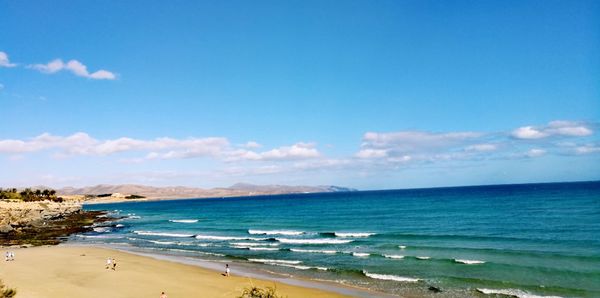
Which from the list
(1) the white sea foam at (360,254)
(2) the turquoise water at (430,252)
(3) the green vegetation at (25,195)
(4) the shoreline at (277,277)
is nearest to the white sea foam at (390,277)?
(2) the turquoise water at (430,252)

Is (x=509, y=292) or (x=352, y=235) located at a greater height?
(x=509, y=292)

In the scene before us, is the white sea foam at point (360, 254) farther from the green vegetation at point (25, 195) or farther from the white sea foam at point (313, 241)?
the green vegetation at point (25, 195)

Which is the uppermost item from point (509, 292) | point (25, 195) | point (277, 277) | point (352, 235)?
point (25, 195)

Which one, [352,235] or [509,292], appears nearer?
[509,292]

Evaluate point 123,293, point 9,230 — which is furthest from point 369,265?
point 9,230

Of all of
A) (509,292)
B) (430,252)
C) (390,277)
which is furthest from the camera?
(430,252)

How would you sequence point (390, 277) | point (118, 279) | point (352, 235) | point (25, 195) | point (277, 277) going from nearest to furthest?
point (390, 277), point (118, 279), point (277, 277), point (352, 235), point (25, 195)

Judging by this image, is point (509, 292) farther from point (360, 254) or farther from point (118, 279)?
point (118, 279)

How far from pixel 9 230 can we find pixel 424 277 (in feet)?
212

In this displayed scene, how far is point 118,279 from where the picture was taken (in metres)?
29.9

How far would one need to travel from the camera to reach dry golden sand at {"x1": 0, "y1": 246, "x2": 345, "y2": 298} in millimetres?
25656

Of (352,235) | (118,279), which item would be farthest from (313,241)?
(118,279)

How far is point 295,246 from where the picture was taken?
149 ft

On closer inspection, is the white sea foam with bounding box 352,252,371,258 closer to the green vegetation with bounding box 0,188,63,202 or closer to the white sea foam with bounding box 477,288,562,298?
the white sea foam with bounding box 477,288,562,298
